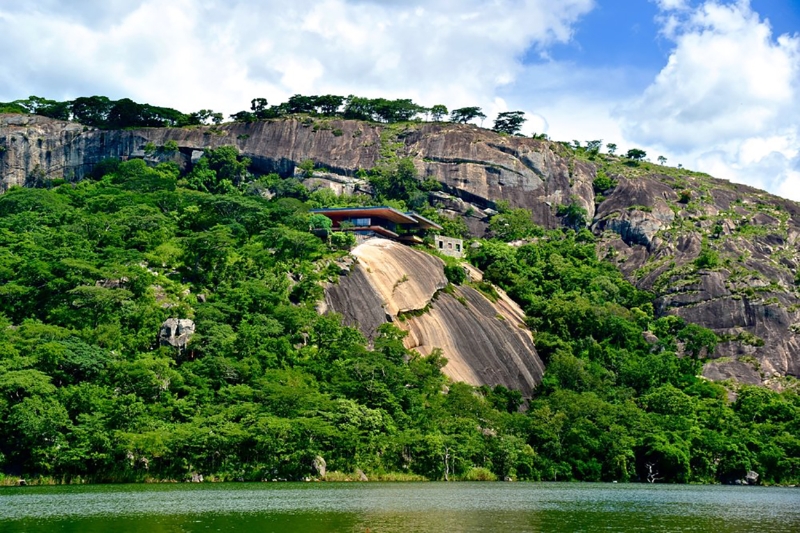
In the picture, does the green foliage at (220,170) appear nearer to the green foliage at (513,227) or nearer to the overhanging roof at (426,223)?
the overhanging roof at (426,223)

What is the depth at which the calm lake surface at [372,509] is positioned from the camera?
110 feet

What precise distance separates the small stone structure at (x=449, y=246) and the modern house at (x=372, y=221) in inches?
88.4

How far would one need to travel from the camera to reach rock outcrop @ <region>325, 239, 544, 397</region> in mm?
84125

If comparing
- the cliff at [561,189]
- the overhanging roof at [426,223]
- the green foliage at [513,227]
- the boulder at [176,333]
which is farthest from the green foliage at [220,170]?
the boulder at [176,333]

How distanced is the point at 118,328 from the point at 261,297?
1314 centimetres

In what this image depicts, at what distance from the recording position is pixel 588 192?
13762cm

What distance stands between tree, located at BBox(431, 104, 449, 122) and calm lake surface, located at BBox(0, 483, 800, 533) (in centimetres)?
9820

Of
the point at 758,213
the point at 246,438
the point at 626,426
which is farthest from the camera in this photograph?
the point at 758,213

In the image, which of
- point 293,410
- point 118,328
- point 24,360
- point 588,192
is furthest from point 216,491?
point 588,192

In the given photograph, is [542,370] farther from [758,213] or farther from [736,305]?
[758,213]

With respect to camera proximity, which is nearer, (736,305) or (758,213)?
(736,305)

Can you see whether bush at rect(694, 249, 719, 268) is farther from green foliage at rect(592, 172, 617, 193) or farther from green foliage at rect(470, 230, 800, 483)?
green foliage at rect(592, 172, 617, 193)

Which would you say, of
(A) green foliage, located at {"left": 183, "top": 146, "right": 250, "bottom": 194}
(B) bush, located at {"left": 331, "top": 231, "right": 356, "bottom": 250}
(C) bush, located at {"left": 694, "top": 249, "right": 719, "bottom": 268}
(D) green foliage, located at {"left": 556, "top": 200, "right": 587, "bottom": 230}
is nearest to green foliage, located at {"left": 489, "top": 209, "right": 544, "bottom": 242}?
(D) green foliage, located at {"left": 556, "top": 200, "right": 587, "bottom": 230}

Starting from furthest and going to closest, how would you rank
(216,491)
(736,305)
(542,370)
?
(736,305) → (542,370) → (216,491)
